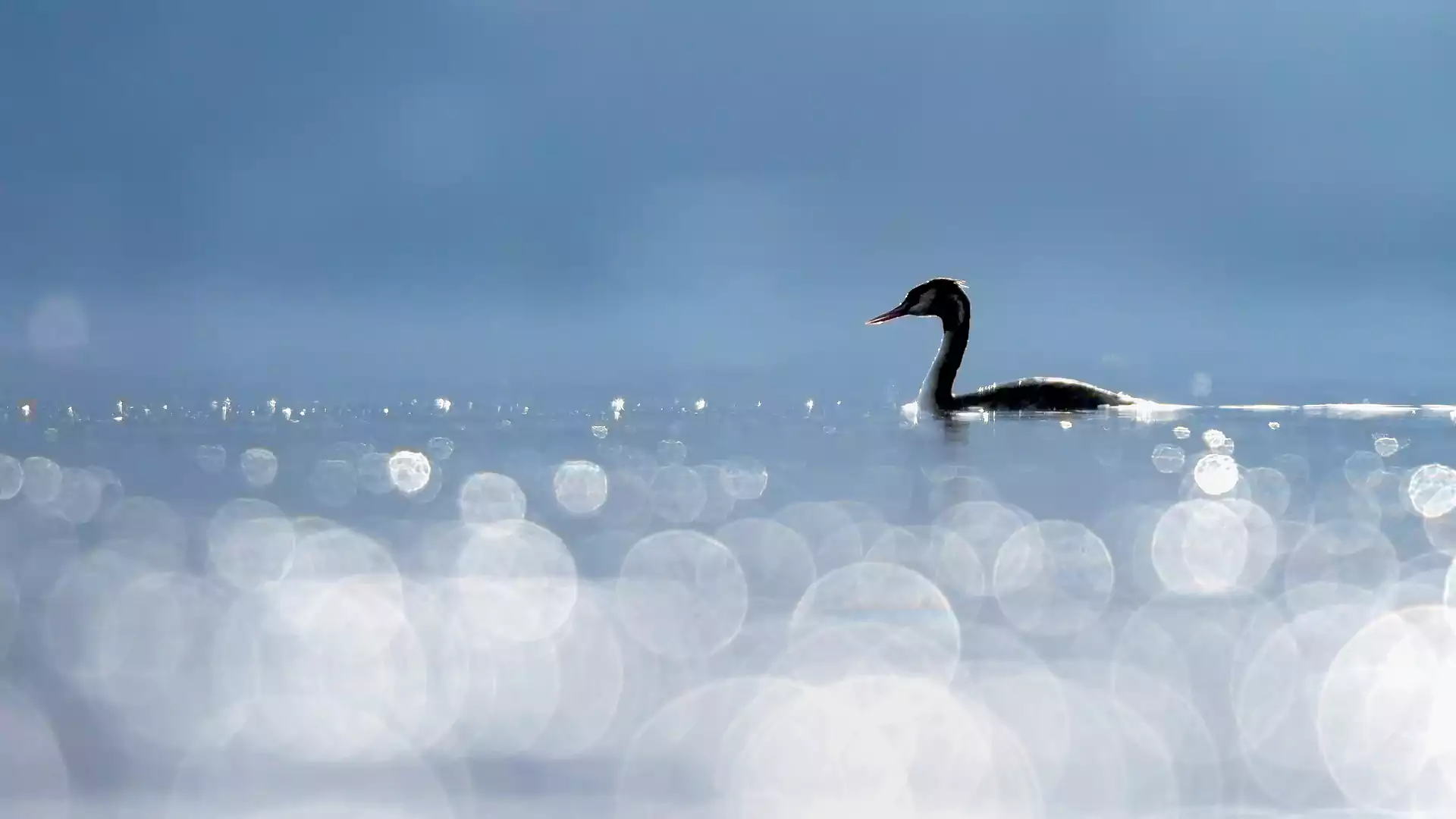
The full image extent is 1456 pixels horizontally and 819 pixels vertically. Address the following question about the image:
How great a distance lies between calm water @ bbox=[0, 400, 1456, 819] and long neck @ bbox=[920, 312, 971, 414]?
1039cm

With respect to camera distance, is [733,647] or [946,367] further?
[946,367]

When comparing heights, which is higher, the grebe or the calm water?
the grebe

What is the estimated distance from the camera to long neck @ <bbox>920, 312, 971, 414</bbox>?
2341cm

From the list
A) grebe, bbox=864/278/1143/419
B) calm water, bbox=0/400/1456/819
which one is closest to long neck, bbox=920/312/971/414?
grebe, bbox=864/278/1143/419

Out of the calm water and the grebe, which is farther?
the grebe

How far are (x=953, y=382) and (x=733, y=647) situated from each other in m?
19.5

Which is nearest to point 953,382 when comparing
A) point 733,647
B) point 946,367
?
point 946,367

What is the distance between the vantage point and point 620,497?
11.7 metres

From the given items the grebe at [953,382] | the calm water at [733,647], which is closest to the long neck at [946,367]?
the grebe at [953,382]

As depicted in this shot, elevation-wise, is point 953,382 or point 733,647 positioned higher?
point 953,382

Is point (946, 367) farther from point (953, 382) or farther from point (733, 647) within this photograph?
point (733, 647)

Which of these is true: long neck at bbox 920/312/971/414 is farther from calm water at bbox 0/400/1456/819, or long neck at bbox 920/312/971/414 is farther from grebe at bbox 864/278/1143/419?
calm water at bbox 0/400/1456/819

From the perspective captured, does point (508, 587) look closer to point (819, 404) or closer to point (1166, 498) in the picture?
point (1166, 498)

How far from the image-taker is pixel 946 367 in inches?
960
